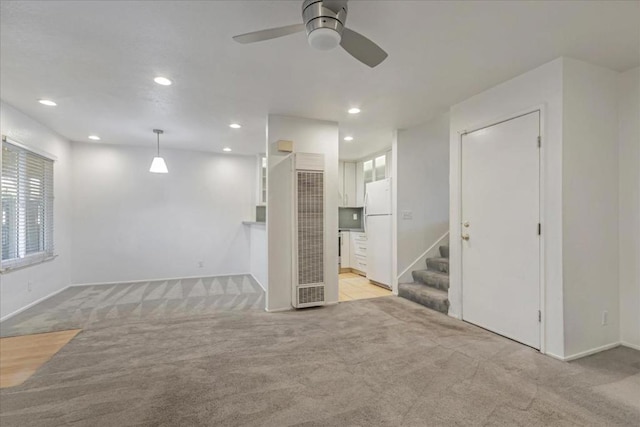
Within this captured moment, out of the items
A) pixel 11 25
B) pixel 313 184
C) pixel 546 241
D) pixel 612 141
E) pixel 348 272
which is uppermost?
pixel 11 25

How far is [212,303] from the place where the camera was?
4.03 metres

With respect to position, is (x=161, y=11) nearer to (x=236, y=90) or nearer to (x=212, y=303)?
(x=236, y=90)

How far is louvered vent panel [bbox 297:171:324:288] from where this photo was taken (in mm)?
3684

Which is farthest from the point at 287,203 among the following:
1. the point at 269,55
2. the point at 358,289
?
the point at 358,289

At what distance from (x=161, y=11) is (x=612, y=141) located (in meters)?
3.82

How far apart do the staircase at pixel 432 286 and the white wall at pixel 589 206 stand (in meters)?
1.28

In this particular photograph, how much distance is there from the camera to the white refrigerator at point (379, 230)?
475 cm

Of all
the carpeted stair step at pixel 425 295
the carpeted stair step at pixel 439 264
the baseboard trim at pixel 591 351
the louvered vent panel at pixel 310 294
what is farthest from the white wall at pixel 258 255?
the baseboard trim at pixel 591 351

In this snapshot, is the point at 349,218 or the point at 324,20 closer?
the point at 324,20

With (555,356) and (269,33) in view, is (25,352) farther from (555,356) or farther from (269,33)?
(555,356)

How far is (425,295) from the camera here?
382 centimetres

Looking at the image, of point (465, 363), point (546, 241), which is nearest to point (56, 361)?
point (465, 363)

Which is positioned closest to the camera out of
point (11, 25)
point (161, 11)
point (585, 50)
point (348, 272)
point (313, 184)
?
point (161, 11)

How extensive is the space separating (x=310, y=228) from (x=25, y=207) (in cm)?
379
